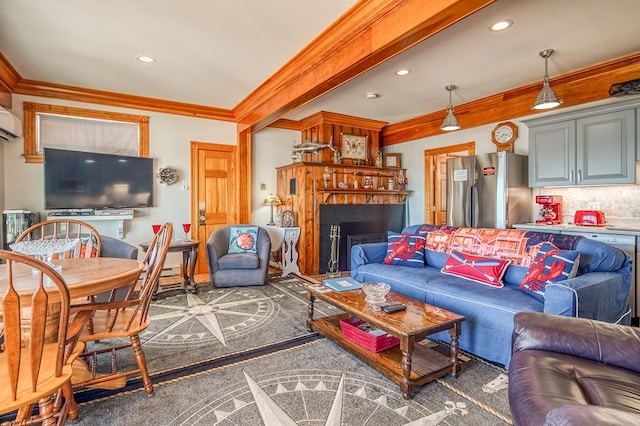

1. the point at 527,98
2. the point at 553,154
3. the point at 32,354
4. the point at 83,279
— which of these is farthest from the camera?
the point at 527,98

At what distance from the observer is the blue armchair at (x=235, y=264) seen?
14.0ft

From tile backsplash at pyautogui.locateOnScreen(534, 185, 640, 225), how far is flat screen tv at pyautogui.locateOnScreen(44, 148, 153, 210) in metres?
5.44

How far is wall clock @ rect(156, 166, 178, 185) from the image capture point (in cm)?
487

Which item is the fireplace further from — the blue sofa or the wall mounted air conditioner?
the wall mounted air conditioner

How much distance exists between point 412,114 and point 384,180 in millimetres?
1171

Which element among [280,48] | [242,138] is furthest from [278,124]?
[280,48]

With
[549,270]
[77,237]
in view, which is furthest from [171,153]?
[549,270]

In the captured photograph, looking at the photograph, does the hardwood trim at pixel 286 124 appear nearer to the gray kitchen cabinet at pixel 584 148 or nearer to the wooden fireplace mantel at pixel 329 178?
the wooden fireplace mantel at pixel 329 178

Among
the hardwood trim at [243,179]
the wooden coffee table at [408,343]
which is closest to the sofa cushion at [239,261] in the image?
the hardwood trim at [243,179]

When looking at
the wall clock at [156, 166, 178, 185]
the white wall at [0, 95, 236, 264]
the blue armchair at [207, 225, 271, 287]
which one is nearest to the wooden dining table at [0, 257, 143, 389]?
the blue armchair at [207, 225, 271, 287]

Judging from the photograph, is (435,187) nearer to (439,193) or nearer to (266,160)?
(439,193)

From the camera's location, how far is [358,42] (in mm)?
2697

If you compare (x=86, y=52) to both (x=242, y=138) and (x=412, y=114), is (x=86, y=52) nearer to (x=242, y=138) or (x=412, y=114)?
(x=242, y=138)

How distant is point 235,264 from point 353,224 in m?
2.05
